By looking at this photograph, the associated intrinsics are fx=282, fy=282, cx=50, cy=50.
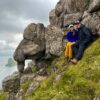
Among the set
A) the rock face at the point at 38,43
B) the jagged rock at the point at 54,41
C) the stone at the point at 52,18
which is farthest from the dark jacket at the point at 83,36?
the stone at the point at 52,18

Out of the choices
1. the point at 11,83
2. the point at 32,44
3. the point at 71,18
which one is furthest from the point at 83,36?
the point at 11,83

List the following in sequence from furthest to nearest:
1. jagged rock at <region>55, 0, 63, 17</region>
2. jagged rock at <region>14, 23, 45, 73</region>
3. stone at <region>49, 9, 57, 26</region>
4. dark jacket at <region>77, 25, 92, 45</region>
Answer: stone at <region>49, 9, 57, 26</region> < jagged rock at <region>55, 0, 63, 17</region> < jagged rock at <region>14, 23, 45, 73</region> < dark jacket at <region>77, 25, 92, 45</region>

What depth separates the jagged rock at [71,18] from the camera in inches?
1682

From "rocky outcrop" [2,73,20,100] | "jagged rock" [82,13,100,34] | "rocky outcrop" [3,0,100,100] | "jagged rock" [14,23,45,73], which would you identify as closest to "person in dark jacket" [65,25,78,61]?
"jagged rock" [82,13,100,34]

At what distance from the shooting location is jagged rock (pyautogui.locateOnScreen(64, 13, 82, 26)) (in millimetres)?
42719

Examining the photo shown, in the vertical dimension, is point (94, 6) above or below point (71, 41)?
above

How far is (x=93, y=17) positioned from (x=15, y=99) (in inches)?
586

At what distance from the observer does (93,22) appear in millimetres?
36188

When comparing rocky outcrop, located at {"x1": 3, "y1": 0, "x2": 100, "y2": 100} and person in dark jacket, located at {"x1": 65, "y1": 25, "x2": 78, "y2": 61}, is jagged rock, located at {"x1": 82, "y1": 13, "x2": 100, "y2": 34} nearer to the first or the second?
rocky outcrop, located at {"x1": 3, "y1": 0, "x2": 100, "y2": 100}

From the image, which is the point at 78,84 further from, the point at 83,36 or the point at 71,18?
the point at 71,18

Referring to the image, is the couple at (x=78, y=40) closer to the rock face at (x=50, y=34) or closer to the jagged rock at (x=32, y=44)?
the rock face at (x=50, y=34)

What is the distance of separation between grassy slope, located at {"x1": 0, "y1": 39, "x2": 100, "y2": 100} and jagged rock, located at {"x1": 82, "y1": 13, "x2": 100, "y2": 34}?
164 inches

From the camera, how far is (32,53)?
44.0m

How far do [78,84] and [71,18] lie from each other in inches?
744
